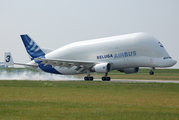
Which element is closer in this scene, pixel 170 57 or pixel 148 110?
pixel 148 110

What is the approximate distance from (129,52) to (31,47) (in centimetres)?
2007

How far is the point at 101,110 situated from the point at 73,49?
32.7 meters

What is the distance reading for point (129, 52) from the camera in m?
37.3

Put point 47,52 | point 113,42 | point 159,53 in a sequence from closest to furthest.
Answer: point 159,53, point 113,42, point 47,52

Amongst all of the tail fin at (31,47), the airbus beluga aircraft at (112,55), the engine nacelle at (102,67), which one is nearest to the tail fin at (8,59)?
the airbus beluga aircraft at (112,55)

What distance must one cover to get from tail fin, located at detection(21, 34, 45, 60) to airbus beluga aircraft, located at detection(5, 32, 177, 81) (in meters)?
4.46

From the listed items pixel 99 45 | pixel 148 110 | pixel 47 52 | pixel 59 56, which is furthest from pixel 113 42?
pixel 148 110

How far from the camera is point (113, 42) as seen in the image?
39219 millimetres

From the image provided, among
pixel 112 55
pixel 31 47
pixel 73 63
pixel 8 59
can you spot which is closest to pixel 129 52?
pixel 112 55

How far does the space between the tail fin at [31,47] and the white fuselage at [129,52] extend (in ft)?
34.7

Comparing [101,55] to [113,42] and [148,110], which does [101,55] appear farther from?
[148,110]

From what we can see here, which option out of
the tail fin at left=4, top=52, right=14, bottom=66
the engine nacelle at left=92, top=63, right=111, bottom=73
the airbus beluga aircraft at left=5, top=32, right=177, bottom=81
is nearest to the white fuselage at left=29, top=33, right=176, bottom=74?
the airbus beluga aircraft at left=5, top=32, right=177, bottom=81

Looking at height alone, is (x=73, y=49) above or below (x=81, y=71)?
above

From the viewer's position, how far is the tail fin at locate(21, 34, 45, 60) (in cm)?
4944
